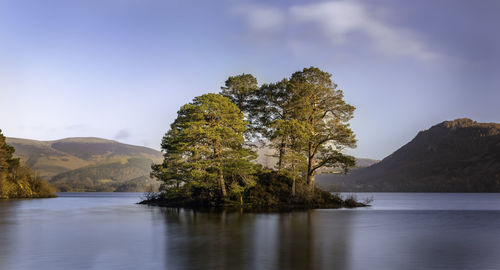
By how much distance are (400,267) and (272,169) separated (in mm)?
41661

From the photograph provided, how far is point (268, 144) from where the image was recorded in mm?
54531

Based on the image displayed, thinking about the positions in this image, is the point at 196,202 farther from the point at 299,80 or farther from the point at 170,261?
Result: the point at 170,261

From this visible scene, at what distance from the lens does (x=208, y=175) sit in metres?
47.6

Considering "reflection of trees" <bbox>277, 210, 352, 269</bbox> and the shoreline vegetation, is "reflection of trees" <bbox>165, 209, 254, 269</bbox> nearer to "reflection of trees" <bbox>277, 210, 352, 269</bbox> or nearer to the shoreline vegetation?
"reflection of trees" <bbox>277, 210, 352, 269</bbox>

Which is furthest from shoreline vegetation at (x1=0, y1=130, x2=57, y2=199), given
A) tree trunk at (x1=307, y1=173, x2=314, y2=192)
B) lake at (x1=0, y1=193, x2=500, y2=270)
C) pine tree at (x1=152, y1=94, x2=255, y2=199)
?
lake at (x1=0, y1=193, x2=500, y2=270)

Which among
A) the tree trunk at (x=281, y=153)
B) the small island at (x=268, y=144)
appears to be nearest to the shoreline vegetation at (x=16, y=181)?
the small island at (x=268, y=144)

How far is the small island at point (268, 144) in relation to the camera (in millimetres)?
47812

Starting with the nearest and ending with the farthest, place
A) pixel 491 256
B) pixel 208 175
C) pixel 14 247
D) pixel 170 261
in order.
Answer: pixel 170 261
pixel 491 256
pixel 14 247
pixel 208 175

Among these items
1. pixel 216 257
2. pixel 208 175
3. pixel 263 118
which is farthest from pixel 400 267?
pixel 263 118

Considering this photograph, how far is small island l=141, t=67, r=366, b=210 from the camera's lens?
47.8m

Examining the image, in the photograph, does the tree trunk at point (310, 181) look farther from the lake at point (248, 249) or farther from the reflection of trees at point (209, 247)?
the reflection of trees at point (209, 247)

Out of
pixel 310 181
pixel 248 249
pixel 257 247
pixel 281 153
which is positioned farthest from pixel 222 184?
pixel 248 249

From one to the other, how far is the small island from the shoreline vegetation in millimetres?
56864

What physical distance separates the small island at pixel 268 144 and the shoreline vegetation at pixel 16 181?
56864mm
